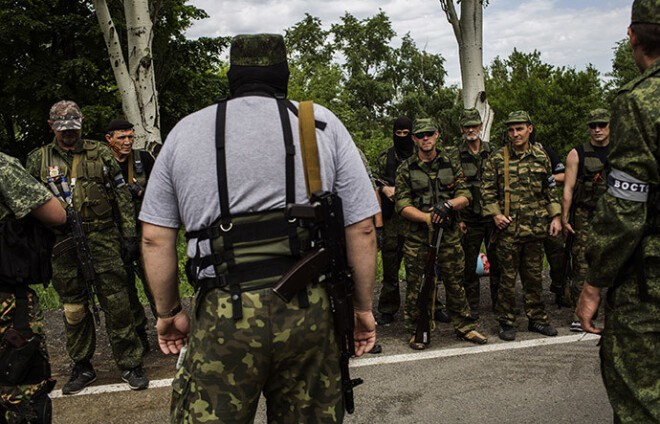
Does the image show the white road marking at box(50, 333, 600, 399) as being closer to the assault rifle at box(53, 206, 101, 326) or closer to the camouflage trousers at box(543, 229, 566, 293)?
the assault rifle at box(53, 206, 101, 326)

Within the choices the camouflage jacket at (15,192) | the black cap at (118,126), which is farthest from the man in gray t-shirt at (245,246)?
the black cap at (118,126)

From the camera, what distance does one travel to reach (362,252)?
88.6 inches

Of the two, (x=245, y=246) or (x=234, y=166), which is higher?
(x=234, y=166)

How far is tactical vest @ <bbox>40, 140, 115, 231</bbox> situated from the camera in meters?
4.48

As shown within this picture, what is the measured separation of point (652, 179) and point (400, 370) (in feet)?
9.63

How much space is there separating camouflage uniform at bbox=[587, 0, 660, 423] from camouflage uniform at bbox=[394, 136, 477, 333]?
119 inches

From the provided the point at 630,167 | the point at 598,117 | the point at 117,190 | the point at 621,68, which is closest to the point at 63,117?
the point at 117,190

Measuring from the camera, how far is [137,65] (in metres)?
9.47

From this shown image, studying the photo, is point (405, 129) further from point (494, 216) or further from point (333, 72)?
point (333, 72)

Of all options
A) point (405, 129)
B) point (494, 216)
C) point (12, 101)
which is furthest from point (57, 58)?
point (494, 216)

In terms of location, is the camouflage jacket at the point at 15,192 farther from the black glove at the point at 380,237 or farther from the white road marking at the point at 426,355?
the black glove at the point at 380,237

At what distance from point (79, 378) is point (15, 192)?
2346 mm

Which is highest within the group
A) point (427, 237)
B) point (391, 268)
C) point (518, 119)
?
point (518, 119)

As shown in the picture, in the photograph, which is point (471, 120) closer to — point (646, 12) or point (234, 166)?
point (646, 12)
